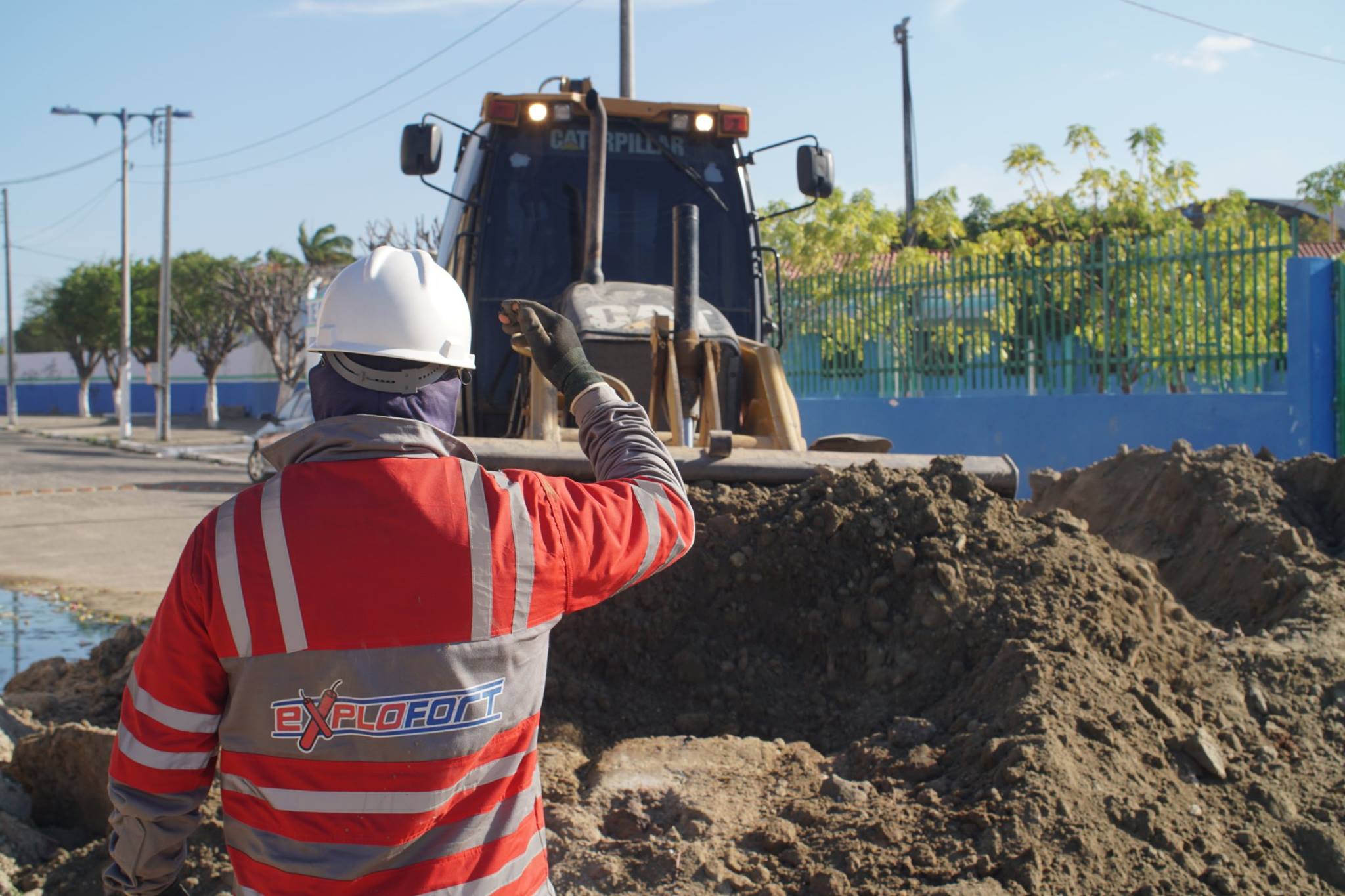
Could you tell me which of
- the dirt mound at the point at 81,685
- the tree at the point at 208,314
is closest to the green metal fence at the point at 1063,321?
the dirt mound at the point at 81,685

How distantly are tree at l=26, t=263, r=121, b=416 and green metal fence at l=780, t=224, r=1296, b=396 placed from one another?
1568 inches

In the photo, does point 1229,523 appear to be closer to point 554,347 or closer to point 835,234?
point 554,347

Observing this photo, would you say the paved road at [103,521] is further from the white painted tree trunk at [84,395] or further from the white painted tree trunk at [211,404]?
the white painted tree trunk at [84,395]

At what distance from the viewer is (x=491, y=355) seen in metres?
6.48

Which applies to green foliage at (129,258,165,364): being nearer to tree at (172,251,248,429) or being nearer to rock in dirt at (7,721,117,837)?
tree at (172,251,248,429)

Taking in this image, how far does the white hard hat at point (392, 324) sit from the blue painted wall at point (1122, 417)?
9193 mm

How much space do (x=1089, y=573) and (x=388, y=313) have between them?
11.8 feet

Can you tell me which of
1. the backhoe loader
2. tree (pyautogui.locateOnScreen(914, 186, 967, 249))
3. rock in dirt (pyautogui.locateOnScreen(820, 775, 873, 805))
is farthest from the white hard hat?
tree (pyautogui.locateOnScreen(914, 186, 967, 249))

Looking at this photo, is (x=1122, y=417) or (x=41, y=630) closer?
(x=41, y=630)

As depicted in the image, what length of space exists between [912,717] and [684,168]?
11.8 ft

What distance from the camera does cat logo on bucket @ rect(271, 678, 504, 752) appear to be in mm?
1766

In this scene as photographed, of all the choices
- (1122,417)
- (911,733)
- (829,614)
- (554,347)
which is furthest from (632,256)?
(1122,417)

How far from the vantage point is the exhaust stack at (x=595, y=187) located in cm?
604

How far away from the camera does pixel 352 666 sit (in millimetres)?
1764
